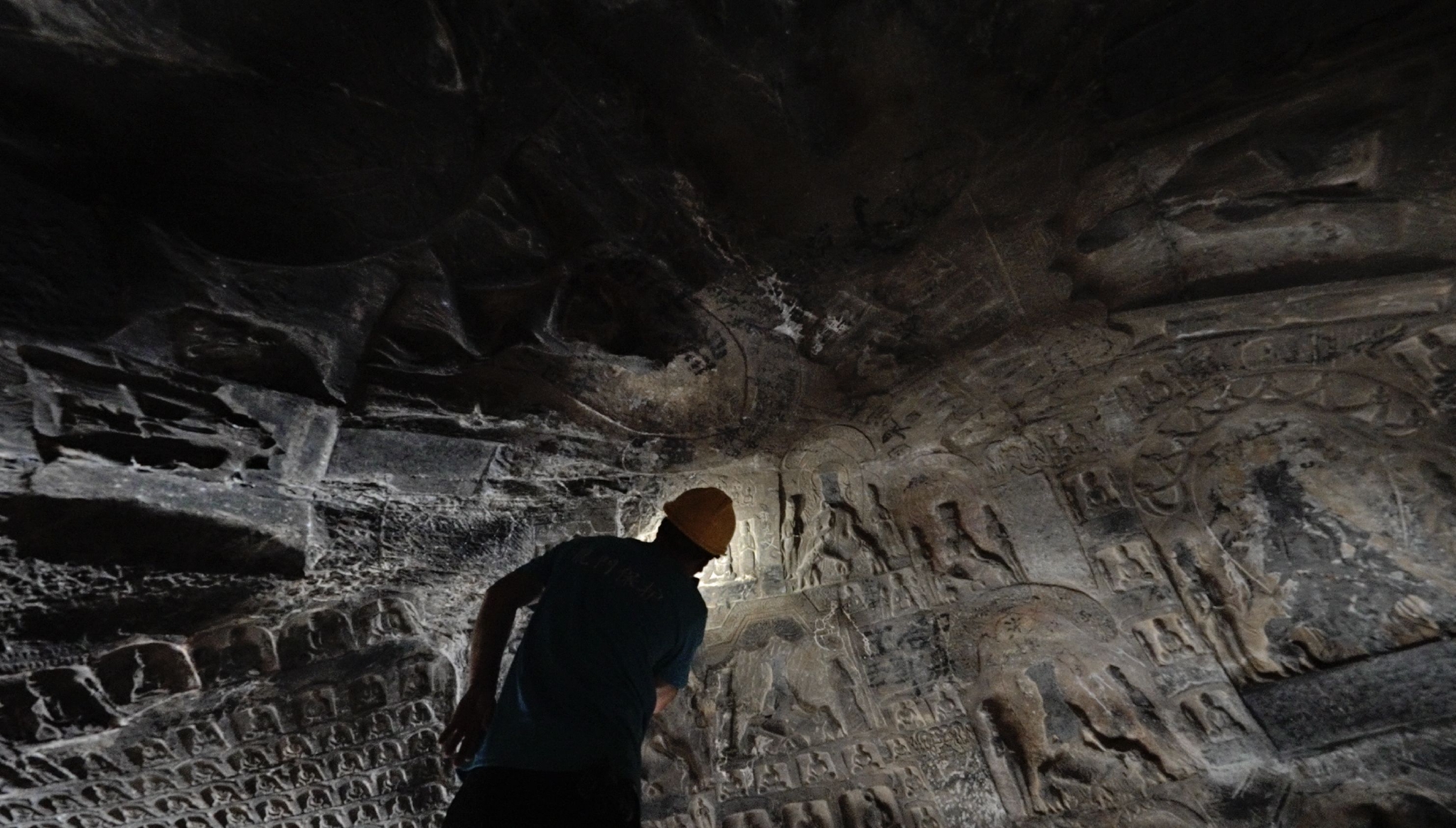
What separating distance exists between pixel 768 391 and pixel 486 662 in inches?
59.8

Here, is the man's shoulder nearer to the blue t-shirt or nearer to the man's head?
the blue t-shirt

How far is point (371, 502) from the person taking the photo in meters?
2.99

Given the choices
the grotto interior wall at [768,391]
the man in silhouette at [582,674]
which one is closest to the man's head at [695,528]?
the man in silhouette at [582,674]

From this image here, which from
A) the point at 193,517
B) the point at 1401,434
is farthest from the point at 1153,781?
the point at 193,517

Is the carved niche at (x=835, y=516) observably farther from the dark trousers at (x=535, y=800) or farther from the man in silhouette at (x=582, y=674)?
the dark trousers at (x=535, y=800)

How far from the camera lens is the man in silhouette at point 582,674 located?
167 cm

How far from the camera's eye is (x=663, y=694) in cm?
238

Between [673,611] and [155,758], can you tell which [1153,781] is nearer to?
[673,611]

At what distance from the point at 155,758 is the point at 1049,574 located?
13.9 ft

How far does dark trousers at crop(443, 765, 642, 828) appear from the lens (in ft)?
5.30

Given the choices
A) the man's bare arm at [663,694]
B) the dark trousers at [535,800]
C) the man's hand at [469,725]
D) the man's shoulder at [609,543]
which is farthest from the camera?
the man's bare arm at [663,694]

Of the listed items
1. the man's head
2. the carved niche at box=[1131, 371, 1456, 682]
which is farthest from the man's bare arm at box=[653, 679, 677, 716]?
the carved niche at box=[1131, 371, 1456, 682]

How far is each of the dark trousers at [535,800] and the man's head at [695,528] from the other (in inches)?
28.9

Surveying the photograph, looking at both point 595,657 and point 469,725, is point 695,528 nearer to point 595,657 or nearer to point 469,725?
point 595,657
